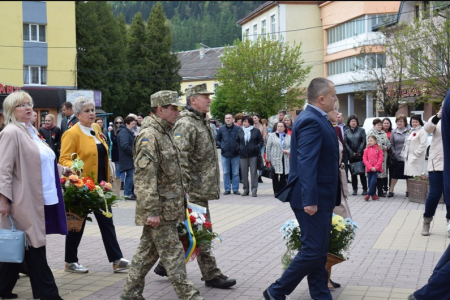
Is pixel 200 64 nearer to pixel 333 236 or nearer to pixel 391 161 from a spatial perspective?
pixel 391 161

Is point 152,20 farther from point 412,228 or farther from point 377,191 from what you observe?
point 412,228

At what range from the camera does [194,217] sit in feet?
A: 22.1

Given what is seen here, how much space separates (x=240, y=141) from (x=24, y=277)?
10.5 meters

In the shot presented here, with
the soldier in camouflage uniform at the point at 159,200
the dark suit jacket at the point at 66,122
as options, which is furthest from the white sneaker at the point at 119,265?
the dark suit jacket at the point at 66,122

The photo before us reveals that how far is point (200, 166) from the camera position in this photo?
7.14m

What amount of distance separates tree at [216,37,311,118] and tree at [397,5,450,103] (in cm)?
2088

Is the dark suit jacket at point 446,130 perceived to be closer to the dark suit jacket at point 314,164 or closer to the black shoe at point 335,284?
the dark suit jacket at point 314,164

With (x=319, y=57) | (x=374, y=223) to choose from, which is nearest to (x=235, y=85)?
(x=319, y=57)

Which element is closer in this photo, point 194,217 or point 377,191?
point 194,217

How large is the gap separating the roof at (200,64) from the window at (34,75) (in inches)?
1750

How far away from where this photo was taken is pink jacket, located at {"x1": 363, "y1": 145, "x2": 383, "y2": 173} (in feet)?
53.4

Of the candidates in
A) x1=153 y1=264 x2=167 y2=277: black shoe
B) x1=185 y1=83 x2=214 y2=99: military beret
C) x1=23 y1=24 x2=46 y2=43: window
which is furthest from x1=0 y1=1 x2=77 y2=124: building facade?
x1=185 y1=83 x2=214 y2=99: military beret

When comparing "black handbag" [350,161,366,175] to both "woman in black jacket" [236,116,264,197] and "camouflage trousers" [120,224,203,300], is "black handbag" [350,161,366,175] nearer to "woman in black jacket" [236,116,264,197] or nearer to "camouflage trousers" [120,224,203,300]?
"woman in black jacket" [236,116,264,197]

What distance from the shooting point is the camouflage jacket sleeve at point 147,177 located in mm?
5916
